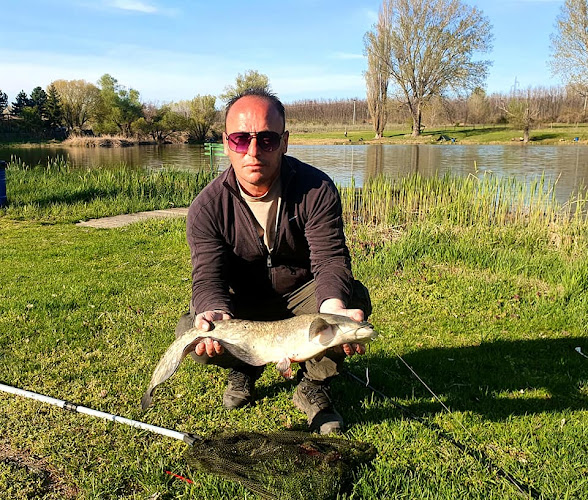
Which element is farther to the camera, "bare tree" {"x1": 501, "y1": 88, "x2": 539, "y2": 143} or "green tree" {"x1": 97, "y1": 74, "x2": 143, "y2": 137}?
"green tree" {"x1": 97, "y1": 74, "x2": 143, "y2": 137}

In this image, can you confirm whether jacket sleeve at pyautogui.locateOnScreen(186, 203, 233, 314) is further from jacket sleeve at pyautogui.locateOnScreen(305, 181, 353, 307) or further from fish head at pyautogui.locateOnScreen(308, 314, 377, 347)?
fish head at pyautogui.locateOnScreen(308, 314, 377, 347)

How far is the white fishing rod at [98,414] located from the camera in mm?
2624

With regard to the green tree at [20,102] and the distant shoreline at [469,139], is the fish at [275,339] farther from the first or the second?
the green tree at [20,102]

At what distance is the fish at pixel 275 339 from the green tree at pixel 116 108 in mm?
61919

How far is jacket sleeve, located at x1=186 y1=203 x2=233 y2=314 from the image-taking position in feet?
9.03

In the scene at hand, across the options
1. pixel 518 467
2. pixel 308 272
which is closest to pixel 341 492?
pixel 518 467

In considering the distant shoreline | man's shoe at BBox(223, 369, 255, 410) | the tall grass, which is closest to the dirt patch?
man's shoe at BBox(223, 369, 255, 410)

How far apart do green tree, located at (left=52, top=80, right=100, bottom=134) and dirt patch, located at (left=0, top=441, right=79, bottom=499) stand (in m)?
66.0

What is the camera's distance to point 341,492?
232 centimetres

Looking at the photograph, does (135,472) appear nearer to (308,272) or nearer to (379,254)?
(308,272)

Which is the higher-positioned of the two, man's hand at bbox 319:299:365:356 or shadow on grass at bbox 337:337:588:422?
man's hand at bbox 319:299:365:356

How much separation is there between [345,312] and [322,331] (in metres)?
0.26

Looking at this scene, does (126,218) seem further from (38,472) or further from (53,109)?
(53,109)

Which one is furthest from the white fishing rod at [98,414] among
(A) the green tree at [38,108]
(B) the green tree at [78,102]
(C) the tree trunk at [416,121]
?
(B) the green tree at [78,102]
